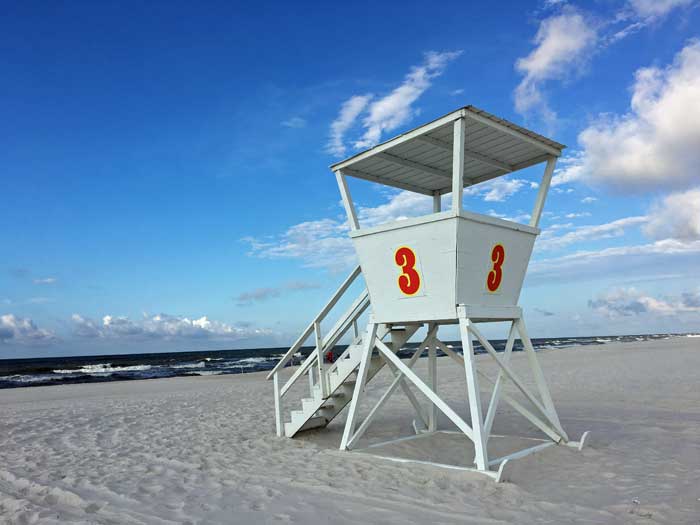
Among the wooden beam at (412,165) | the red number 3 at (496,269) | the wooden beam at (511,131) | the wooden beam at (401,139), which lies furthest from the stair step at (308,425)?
the wooden beam at (511,131)

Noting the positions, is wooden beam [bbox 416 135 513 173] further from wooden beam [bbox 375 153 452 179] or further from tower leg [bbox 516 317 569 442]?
tower leg [bbox 516 317 569 442]

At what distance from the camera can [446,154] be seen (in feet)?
27.2

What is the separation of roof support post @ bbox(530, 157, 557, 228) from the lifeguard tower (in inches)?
0.6

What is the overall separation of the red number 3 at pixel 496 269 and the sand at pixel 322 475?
7.32 ft

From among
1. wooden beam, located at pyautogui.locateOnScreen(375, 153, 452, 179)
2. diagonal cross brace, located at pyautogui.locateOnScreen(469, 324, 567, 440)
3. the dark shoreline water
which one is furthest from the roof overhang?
Result: the dark shoreline water

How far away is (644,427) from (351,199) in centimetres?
622

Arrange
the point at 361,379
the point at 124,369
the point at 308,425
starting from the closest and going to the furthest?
the point at 361,379, the point at 308,425, the point at 124,369

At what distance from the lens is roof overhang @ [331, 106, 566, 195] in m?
7.11

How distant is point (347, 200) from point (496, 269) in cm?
231

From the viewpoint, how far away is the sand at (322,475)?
511 centimetres

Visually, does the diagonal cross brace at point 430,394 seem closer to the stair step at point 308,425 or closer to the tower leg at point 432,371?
the tower leg at point 432,371

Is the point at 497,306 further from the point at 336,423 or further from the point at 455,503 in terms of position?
the point at 336,423

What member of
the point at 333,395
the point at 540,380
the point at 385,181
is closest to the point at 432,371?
the point at 333,395

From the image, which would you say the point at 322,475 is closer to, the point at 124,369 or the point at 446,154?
the point at 446,154
